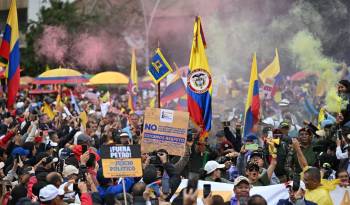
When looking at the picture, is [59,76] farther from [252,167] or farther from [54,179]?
[54,179]

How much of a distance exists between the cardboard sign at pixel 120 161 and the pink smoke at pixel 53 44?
115ft

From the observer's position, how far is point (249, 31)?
45.7 metres

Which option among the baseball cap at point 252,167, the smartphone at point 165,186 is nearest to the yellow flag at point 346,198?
the baseball cap at point 252,167

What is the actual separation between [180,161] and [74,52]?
33.5 m

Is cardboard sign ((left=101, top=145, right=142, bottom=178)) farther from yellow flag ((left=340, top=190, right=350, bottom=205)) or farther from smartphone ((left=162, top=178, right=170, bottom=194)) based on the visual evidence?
yellow flag ((left=340, top=190, right=350, bottom=205))

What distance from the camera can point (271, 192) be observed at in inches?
358

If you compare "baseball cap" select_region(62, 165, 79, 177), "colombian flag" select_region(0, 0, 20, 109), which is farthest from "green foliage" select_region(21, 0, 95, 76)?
"baseball cap" select_region(62, 165, 79, 177)

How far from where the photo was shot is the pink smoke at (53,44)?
4399 cm

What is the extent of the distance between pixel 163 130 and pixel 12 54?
18.5 ft

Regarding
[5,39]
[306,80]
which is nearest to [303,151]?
[5,39]

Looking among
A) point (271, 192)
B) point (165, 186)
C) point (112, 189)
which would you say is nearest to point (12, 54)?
point (112, 189)

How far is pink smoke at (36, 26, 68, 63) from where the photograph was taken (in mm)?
43994

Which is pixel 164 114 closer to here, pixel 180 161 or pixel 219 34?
pixel 180 161

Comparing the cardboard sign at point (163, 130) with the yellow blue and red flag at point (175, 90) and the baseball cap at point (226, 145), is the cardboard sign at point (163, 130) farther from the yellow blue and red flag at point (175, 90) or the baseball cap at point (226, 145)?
the yellow blue and red flag at point (175, 90)
